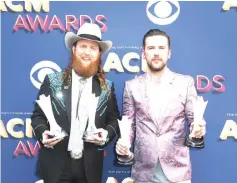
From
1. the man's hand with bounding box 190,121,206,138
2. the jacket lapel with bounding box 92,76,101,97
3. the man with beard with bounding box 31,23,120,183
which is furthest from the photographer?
the jacket lapel with bounding box 92,76,101,97

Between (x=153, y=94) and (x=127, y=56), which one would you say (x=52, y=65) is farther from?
(x=153, y=94)

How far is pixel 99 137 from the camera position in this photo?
251 centimetres

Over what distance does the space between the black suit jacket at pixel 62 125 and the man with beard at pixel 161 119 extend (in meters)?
0.24

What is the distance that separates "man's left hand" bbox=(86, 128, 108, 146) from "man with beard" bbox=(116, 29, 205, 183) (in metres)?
0.32

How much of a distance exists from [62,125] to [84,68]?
0.44m

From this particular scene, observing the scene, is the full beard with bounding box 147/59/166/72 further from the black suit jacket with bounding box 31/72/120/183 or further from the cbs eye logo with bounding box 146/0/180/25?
the cbs eye logo with bounding box 146/0/180/25

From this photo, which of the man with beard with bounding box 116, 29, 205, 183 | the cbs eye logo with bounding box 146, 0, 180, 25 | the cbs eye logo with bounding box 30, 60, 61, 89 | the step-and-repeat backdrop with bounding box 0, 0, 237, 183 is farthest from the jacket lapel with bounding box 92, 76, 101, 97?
the cbs eye logo with bounding box 146, 0, 180, 25

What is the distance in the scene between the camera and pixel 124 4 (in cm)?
322

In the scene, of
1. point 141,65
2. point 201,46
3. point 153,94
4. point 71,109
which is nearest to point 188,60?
point 201,46

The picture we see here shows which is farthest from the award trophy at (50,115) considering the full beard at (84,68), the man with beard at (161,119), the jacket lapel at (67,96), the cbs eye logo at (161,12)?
the cbs eye logo at (161,12)

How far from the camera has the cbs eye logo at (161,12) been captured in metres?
3.22

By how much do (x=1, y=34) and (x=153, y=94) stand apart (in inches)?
60.2

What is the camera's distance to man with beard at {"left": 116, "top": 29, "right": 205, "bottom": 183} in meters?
2.62

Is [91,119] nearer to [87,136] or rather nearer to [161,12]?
[87,136]
